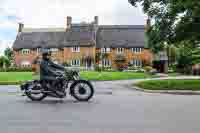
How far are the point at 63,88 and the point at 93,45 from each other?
56.3 m

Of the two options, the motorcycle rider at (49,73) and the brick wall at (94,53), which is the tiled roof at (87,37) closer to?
the brick wall at (94,53)

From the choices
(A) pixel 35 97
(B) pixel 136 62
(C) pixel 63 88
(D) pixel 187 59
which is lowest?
(A) pixel 35 97

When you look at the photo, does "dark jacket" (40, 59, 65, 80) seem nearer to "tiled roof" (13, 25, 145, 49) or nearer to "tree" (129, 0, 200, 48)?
"tree" (129, 0, 200, 48)

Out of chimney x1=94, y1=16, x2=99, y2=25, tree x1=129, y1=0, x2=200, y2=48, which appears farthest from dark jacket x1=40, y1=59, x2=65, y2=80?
chimney x1=94, y1=16, x2=99, y2=25

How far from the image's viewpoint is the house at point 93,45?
68.5 metres

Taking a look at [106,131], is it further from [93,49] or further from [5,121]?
[93,49]

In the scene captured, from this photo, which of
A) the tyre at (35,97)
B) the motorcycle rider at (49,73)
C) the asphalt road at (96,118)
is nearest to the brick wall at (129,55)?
the tyre at (35,97)

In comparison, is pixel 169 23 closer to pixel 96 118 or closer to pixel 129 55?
pixel 96 118

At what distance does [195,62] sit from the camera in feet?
166

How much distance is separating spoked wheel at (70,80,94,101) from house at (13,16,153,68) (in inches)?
2169

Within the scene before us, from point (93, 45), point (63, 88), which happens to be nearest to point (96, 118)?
point (63, 88)

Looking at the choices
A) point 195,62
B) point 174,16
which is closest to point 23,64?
point 195,62

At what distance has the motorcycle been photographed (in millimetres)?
11836

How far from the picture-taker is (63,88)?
11961 mm
